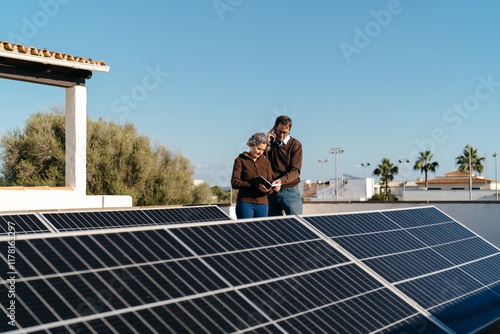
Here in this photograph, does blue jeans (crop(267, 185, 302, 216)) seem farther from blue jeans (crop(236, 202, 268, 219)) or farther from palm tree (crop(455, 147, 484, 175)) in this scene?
palm tree (crop(455, 147, 484, 175))

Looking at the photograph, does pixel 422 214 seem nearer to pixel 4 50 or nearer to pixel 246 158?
pixel 246 158

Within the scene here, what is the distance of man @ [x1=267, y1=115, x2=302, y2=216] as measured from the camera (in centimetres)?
688

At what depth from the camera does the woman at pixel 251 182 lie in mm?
A: 6473

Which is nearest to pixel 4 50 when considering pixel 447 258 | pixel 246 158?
pixel 246 158

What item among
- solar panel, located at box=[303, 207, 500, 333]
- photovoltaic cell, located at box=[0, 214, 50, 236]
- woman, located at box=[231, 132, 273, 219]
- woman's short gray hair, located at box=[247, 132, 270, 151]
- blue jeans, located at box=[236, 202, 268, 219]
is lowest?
solar panel, located at box=[303, 207, 500, 333]

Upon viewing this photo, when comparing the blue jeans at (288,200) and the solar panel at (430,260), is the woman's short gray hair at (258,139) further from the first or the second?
the solar panel at (430,260)

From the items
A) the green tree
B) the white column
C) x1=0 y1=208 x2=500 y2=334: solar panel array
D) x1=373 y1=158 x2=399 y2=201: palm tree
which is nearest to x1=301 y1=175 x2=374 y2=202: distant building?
x1=373 y1=158 x2=399 y2=201: palm tree

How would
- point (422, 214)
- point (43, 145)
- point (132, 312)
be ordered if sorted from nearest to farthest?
point (132, 312) → point (422, 214) → point (43, 145)

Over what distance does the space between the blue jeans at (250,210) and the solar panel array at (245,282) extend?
115cm

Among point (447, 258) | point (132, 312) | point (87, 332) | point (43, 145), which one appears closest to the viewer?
point (87, 332)

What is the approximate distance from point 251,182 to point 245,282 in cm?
287

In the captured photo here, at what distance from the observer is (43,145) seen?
25250 mm

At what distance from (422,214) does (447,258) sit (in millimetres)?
1786

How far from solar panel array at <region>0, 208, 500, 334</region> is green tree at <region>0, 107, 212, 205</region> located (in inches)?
864
